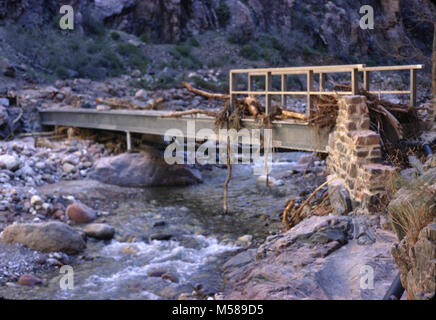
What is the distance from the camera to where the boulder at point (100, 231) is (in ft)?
34.0

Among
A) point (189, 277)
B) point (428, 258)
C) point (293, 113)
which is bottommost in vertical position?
point (189, 277)

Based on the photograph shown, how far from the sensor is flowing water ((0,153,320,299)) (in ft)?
25.5

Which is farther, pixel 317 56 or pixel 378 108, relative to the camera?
pixel 317 56

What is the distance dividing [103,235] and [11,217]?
7.50 feet

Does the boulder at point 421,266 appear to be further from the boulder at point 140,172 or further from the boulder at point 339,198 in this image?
the boulder at point 140,172

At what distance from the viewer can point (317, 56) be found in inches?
1574

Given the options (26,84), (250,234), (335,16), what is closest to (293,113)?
(250,234)

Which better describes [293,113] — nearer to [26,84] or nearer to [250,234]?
[250,234]

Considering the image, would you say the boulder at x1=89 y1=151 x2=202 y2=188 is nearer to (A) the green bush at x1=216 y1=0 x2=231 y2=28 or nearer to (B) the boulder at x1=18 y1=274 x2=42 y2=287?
(B) the boulder at x1=18 y1=274 x2=42 y2=287

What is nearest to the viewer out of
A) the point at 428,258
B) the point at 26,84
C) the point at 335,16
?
the point at 428,258

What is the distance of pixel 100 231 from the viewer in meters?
10.4

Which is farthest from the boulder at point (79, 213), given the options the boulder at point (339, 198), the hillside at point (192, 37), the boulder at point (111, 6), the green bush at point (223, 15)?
the green bush at point (223, 15)

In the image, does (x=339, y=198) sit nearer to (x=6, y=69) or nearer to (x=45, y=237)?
(x=45, y=237)

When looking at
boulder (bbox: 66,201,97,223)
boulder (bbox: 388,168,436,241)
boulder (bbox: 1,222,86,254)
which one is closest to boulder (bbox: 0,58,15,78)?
boulder (bbox: 66,201,97,223)
